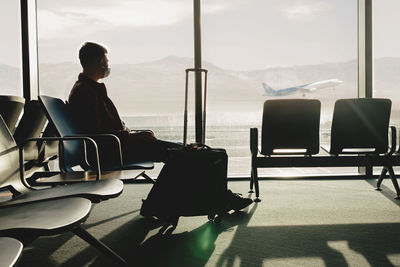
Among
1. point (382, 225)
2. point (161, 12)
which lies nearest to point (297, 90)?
point (161, 12)

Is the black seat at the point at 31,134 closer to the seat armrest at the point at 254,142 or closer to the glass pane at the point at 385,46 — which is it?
the seat armrest at the point at 254,142

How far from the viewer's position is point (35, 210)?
1113 mm

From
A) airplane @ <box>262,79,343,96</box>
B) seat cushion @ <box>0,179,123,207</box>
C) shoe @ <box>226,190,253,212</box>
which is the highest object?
airplane @ <box>262,79,343,96</box>

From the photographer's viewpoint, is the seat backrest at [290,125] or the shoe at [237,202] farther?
the seat backrest at [290,125]

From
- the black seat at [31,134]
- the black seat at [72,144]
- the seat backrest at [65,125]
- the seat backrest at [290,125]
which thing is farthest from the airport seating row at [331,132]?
the black seat at [31,134]

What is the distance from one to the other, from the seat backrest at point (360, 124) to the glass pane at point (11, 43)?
3.53m

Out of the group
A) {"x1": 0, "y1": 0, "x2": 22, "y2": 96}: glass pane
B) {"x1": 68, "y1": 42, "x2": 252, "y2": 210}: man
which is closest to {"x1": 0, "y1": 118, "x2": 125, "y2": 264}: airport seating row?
{"x1": 68, "y1": 42, "x2": 252, "y2": 210}: man

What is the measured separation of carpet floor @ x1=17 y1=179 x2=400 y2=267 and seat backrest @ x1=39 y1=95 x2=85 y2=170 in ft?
1.59

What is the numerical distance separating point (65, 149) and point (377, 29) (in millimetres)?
3819

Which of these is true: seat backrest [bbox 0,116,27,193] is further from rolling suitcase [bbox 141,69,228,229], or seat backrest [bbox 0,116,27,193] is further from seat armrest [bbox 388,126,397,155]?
seat armrest [bbox 388,126,397,155]

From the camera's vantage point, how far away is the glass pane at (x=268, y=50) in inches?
164

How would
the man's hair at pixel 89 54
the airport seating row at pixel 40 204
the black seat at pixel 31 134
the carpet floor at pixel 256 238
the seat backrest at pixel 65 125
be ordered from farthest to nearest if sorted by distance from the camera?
the black seat at pixel 31 134, the man's hair at pixel 89 54, the seat backrest at pixel 65 125, the carpet floor at pixel 256 238, the airport seating row at pixel 40 204

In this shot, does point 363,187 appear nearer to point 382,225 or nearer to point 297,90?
point 382,225

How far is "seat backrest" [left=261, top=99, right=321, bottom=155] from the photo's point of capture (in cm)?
291
